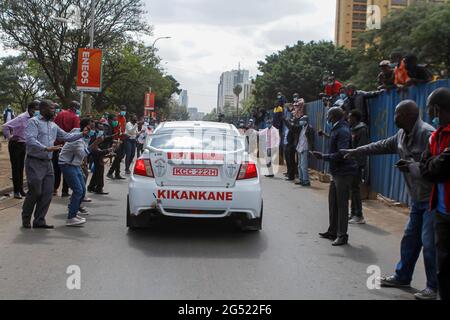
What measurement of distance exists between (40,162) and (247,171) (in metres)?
2.93

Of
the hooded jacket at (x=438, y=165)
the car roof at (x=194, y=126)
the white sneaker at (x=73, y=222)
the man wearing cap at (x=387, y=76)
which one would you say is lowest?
the white sneaker at (x=73, y=222)

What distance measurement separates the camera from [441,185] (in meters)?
4.34

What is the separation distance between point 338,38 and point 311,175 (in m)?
123

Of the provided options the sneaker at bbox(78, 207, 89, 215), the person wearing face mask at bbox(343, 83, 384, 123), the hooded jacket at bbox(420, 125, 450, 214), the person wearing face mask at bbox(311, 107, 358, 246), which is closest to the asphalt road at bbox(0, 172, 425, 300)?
the sneaker at bbox(78, 207, 89, 215)

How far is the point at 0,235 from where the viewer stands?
7.41 metres

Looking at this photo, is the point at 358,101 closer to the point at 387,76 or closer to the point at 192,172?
the point at 387,76

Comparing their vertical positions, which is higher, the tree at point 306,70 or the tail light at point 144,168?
the tree at point 306,70

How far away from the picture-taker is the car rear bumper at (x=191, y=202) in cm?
708

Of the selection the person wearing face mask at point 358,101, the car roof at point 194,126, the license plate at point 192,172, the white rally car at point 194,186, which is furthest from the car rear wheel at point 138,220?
the person wearing face mask at point 358,101

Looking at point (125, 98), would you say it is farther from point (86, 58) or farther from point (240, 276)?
point (240, 276)

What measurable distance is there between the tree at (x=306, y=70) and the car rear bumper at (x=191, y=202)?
1883 inches

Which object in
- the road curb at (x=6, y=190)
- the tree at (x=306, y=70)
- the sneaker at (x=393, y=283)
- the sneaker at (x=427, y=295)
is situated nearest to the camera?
the sneaker at (x=427, y=295)

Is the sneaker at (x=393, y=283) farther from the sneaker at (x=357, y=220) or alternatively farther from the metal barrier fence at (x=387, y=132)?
the metal barrier fence at (x=387, y=132)

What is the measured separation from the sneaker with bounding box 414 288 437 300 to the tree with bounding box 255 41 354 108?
163 ft
